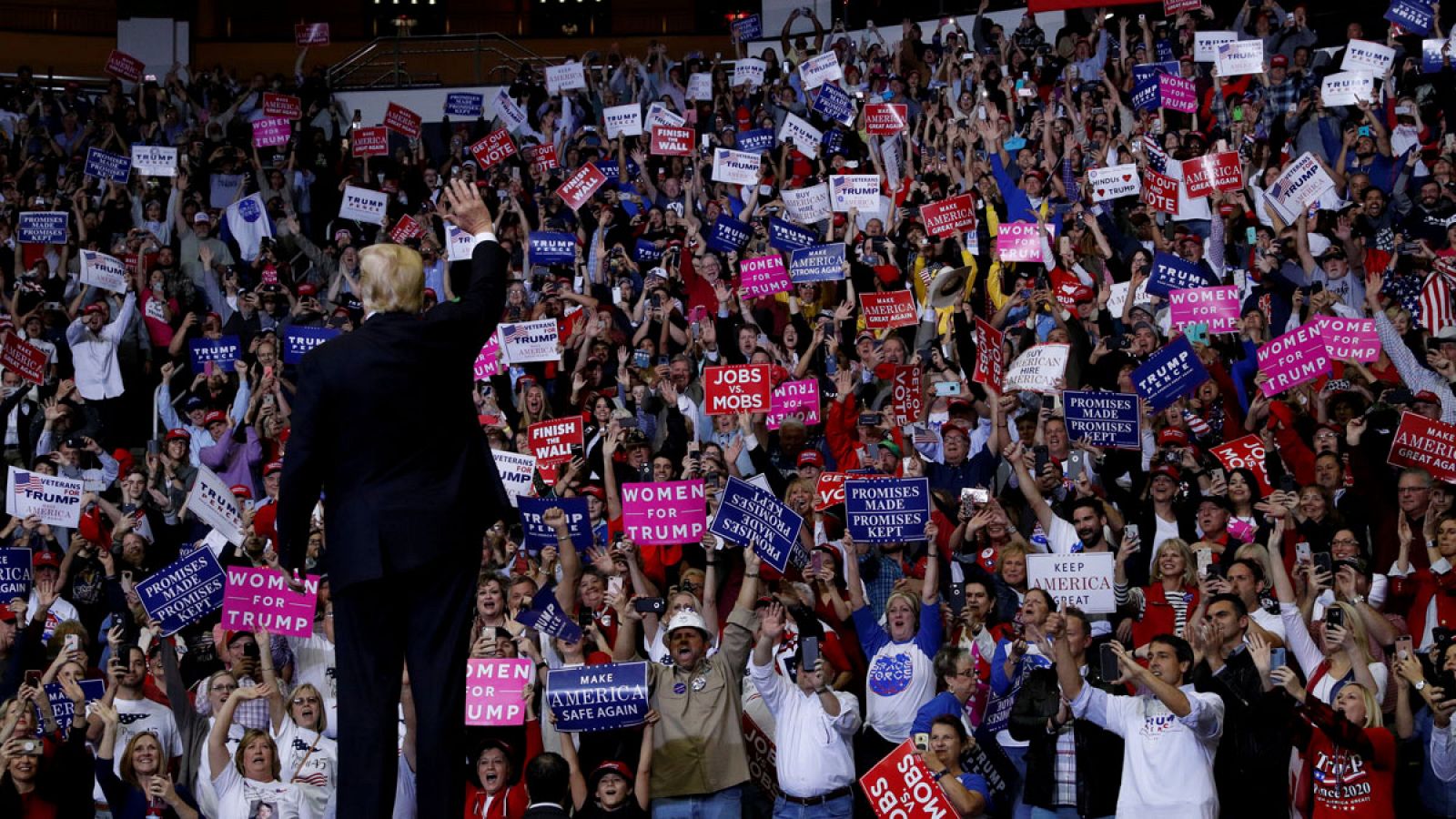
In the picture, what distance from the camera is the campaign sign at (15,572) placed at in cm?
1016

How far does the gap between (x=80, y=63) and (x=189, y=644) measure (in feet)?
57.7

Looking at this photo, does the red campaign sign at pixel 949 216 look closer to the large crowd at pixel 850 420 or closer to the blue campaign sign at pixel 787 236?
the large crowd at pixel 850 420

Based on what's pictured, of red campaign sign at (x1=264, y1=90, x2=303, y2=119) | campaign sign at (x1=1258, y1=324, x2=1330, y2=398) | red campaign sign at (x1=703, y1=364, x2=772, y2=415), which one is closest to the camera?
campaign sign at (x1=1258, y1=324, x2=1330, y2=398)

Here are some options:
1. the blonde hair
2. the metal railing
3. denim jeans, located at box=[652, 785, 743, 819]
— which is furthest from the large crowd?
the metal railing

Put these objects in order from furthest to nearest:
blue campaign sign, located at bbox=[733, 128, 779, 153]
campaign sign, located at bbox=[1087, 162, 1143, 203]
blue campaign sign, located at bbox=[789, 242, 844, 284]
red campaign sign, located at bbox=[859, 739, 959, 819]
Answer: blue campaign sign, located at bbox=[733, 128, 779, 153] < campaign sign, located at bbox=[1087, 162, 1143, 203] < blue campaign sign, located at bbox=[789, 242, 844, 284] < red campaign sign, located at bbox=[859, 739, 959, 819]

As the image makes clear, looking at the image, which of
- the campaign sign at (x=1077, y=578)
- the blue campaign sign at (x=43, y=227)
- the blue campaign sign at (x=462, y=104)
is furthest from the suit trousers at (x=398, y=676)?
the blue campaign sign at (x=462, y=104)

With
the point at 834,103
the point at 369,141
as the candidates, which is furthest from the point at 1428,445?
the point at 369,141

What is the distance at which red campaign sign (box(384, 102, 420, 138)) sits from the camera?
63.1 ft

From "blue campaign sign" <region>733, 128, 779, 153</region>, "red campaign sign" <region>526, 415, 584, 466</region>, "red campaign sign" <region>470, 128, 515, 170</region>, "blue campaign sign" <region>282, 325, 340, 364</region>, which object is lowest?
"red campaign sign" <region>526, 415, 584, 466</region>

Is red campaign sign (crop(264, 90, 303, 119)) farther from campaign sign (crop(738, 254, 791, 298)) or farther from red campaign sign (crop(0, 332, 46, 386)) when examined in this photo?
campaign sign (crop(738, 254, 791, 298))

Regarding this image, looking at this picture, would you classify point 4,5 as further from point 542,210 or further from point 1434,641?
point 1434,641

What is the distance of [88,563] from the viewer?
11.0m

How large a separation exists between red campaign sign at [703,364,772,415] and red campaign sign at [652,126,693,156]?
5972 mm

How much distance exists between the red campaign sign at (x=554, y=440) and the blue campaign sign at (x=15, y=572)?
10.3 feet
